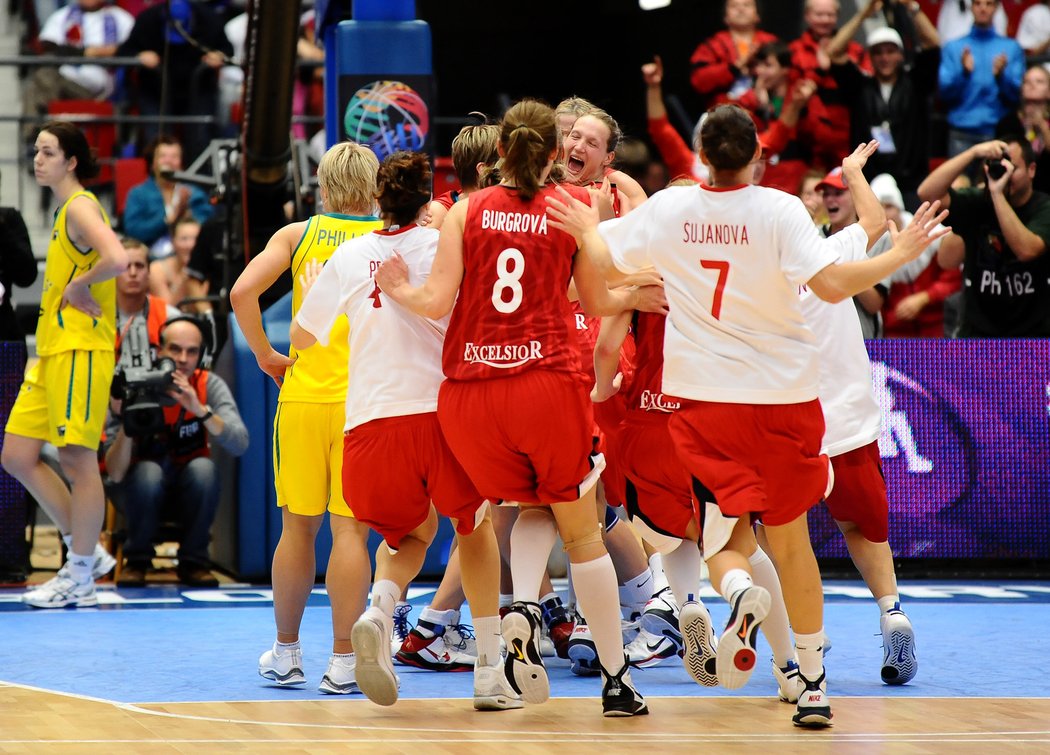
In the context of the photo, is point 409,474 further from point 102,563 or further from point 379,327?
point 102,563

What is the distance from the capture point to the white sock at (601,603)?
531 centimetres

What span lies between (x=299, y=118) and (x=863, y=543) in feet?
28.4

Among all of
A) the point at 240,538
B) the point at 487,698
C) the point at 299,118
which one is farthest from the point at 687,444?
the point at 299,118

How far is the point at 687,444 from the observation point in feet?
17.0

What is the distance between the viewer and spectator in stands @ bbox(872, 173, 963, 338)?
1069 cm

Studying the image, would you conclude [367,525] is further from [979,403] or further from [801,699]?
[979,403]

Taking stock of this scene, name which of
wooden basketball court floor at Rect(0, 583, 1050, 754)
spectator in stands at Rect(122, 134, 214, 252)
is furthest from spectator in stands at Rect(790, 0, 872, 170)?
wooden basketball court floor at Rect(0, 583, 1050, 754)

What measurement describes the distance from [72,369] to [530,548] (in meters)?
3.62

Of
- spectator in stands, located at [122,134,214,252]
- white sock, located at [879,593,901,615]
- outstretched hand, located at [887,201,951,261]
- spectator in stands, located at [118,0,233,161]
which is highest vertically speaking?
spectator in stands, located at [118,0,233,161]

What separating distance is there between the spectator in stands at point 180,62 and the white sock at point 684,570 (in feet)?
29.7

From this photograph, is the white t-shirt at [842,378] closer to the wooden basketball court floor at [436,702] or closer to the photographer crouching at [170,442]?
the wooden basketball court floor at [436,702]

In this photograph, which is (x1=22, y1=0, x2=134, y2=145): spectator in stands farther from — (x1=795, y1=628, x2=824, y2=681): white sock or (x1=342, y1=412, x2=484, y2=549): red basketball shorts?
(x1=795, y1=628, x2=824, y2=681): white sock

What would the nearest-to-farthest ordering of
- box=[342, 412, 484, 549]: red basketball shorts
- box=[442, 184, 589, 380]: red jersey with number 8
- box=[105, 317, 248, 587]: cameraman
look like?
box=[442, 184, 589, 380]: red jersey with number 8, box=[342, 412, 484, 549]: red basketball shorts, box=[105, 317, 248, 587]: cameraman

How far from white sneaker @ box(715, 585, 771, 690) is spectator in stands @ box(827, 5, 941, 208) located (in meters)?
7.94
